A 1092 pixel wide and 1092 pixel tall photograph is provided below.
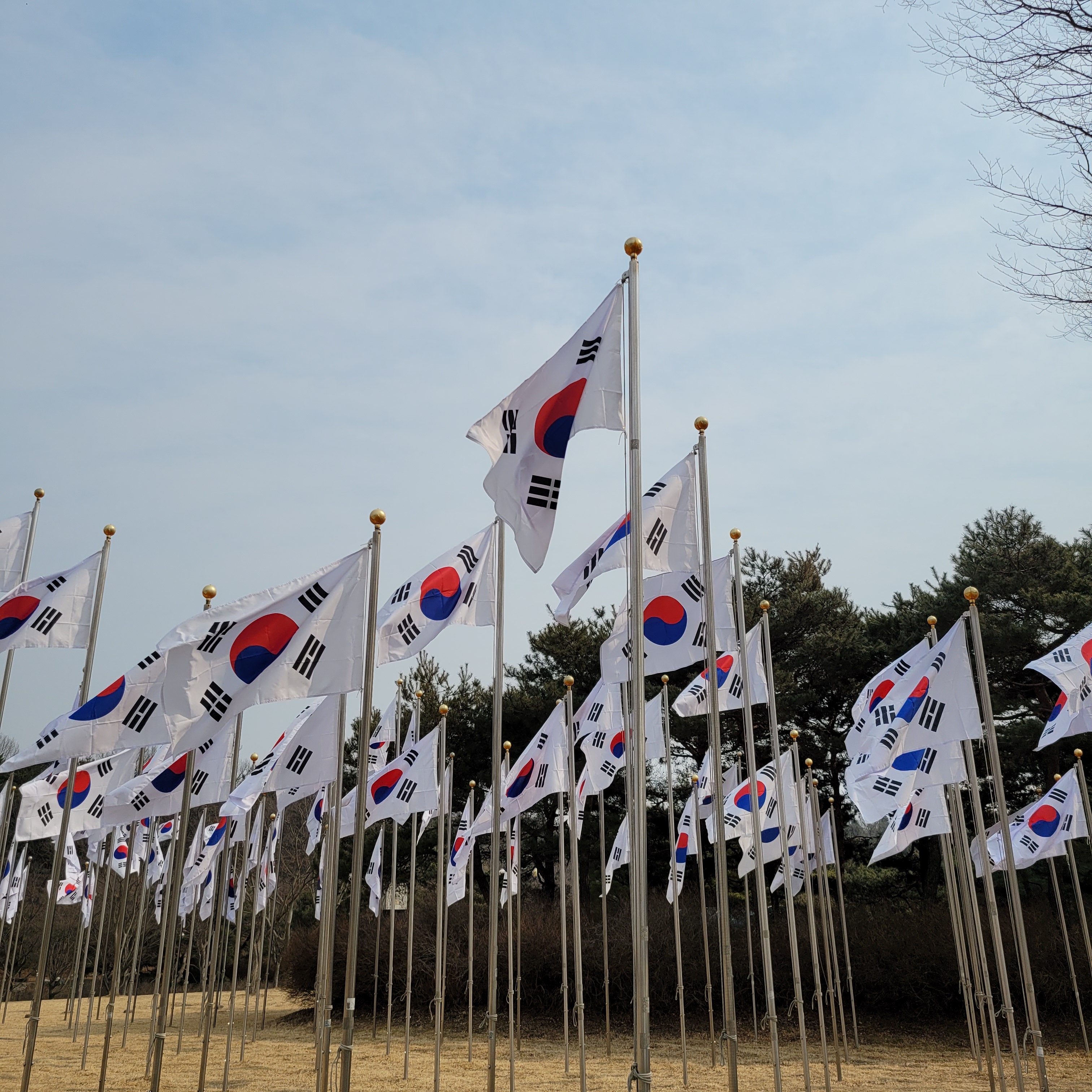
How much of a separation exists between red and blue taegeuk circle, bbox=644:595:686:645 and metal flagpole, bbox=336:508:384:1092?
10.8 ft

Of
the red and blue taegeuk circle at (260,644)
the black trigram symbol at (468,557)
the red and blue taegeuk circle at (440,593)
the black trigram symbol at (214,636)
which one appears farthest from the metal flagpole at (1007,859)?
the black trigram symbol at (214,636)

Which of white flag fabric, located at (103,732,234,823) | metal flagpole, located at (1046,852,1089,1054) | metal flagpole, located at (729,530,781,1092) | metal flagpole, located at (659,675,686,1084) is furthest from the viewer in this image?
metal flagpole, located at (1046,852,1089,1054)

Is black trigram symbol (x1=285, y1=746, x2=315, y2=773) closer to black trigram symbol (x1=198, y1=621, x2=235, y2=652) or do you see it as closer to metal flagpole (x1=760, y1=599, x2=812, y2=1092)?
black trigram symbol (x1=198, y1=621, x2=235, y2=652)

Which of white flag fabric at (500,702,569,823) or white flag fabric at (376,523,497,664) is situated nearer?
white flag fabric at (376,523,497,664)

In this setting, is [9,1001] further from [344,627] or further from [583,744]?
[344,627]

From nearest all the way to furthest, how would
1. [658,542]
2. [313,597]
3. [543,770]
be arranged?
[313,597] → [658,542] → [543,770]

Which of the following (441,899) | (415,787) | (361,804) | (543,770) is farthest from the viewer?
(441,899)

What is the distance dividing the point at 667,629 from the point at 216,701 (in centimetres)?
490

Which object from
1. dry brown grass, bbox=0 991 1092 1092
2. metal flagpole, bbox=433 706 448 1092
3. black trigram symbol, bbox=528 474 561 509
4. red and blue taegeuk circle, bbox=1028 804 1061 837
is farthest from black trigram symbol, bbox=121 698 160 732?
red and blue taegeuk circle, bbox=1028 804 1061 837

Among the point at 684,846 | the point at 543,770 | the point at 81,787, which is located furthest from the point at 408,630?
the point at 81,787

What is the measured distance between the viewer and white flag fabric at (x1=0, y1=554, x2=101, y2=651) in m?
11.6

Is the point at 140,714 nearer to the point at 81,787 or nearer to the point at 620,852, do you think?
the point at 81,787

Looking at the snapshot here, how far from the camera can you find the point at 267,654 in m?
8.07

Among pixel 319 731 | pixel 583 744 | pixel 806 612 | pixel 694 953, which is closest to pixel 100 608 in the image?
pixel 319 731
